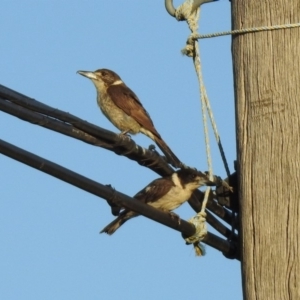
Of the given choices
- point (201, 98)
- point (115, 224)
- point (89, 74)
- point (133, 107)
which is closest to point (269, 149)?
point (201, 98)

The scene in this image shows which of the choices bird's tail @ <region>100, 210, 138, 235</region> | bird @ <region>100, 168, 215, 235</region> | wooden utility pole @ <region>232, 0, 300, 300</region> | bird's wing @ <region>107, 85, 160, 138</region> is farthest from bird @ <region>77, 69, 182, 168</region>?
wooden utility pole @ <region>232, 0, 300, 300</region>

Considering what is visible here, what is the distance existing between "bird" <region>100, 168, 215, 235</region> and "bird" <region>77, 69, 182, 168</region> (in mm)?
1277

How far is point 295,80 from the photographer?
4246 millimetres

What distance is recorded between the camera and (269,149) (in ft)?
13.9

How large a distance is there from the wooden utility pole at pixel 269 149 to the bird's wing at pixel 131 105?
13.5ft

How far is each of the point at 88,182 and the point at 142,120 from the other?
184 inches

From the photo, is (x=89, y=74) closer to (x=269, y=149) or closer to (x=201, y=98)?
(x=201, y=98)

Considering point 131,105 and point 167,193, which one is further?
point 131,105

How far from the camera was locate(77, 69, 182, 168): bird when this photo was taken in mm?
8680

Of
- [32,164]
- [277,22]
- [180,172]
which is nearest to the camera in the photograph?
[32,164]

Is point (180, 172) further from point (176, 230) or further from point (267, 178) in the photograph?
point (267, 178)

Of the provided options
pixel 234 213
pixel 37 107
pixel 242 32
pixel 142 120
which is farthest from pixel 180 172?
pixel 142 120

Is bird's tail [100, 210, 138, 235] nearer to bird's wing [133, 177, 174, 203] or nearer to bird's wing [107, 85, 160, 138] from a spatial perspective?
bird's wing [133, 177, 174, 203]

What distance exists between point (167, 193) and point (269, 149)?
108 inches
